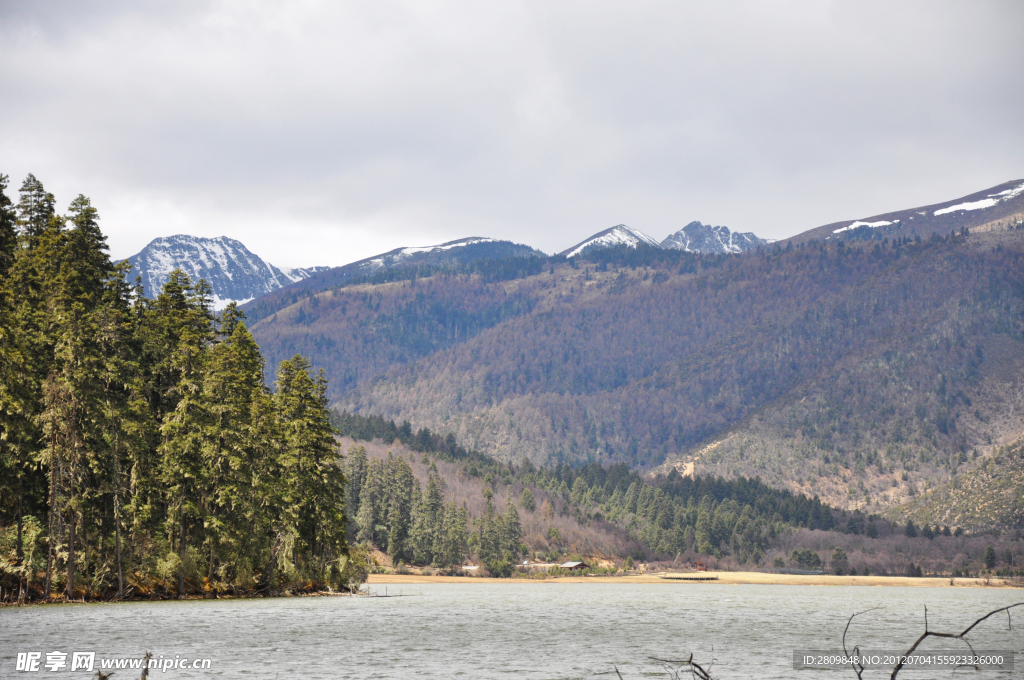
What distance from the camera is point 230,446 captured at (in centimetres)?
8269

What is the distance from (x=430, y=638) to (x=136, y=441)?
2858 centimetres

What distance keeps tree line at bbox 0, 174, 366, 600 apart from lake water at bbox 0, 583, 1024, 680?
3765mm

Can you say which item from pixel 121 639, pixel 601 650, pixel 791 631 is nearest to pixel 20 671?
pixel 121 639

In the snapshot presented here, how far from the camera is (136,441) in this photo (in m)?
78.4

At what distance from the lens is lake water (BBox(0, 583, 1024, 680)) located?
5122cm

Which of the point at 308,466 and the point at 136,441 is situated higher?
the point at 136,441

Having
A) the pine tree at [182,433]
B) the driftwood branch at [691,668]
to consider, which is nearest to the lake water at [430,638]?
the driftwood branch at [691,668]

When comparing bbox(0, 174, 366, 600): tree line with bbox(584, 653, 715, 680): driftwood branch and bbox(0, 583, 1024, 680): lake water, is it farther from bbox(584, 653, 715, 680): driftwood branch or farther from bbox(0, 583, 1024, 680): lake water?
bbox(584, 653, 715, 680): driftwood branch

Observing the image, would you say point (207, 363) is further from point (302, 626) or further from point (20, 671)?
point (20, 671)

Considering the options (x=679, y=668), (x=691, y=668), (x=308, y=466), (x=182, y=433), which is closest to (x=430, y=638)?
(x=679, y=668)

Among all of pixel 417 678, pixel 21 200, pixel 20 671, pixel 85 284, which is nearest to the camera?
pixel 20 671

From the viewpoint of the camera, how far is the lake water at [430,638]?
51219 mm

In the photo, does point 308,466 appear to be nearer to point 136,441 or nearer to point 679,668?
point 136,441

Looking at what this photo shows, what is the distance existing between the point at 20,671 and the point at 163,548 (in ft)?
130
